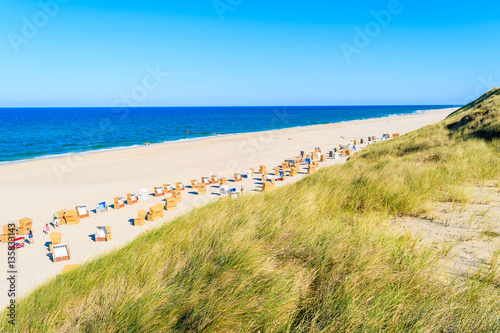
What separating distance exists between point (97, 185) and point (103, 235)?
28.4 feet

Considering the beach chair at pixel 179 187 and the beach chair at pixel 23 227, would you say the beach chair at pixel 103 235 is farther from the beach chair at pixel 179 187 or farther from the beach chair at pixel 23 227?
the beach chair at pixel 179 187

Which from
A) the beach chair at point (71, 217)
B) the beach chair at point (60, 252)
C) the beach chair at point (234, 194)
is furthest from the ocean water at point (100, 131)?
the beach chair at point (234, 194)

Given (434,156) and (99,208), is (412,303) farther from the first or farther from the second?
(99,208)

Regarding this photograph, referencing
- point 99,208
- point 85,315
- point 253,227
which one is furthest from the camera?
point 99,208

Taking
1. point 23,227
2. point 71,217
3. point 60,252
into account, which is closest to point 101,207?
point 71,217

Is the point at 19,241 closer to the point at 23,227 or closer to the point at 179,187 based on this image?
the point at 23,227

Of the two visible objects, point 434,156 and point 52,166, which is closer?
point 434,156

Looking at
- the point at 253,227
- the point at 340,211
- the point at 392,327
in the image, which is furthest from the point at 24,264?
the point at 392,327

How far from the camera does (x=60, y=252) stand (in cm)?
723

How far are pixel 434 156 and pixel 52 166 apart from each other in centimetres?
2586

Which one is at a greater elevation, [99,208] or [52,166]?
[52,166]

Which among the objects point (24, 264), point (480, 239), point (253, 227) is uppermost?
point (253, 227)

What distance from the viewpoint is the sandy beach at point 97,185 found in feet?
25.0

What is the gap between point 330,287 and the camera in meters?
2.07
